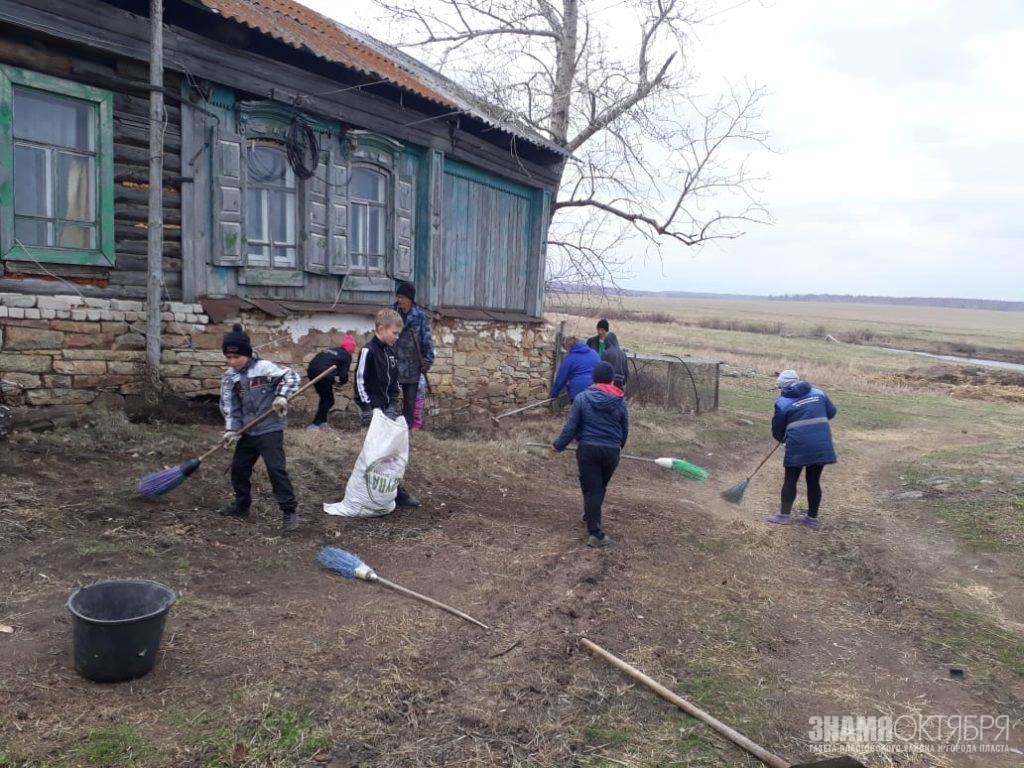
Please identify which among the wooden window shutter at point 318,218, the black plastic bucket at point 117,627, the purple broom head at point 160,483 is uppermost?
the wooden window shutter at point 318,218

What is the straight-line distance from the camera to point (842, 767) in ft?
9.85

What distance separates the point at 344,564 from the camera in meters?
4.98

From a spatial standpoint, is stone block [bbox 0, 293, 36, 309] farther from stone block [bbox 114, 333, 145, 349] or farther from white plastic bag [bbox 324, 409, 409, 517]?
white plastic bag [bbox 324, 409, 409, 517]

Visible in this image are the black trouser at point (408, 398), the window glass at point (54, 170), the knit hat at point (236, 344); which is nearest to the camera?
the knit hat at point (236, 344)

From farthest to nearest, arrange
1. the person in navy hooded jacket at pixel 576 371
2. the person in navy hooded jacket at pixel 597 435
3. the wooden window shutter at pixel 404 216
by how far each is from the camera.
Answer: the wooden window shutter at pixel 404 216, the person in navy hooded jacket at pixel 576 371, the person in navy hooded jacket at pixel 597 435

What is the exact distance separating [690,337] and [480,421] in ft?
107

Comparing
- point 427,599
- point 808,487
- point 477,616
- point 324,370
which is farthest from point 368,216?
point 477,616

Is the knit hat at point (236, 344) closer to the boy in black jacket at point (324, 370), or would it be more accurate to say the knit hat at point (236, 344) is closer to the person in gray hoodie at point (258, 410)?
the person in gray hoodie at point (258, 410)

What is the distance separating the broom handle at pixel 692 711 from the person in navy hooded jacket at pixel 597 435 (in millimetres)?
1954

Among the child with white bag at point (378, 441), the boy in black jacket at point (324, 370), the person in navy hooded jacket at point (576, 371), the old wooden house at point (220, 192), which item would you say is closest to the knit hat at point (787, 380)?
the person in navy hooded jacket at point (576, 371)

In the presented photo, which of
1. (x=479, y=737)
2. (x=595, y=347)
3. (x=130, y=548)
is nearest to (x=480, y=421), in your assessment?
(x=595, y=347)

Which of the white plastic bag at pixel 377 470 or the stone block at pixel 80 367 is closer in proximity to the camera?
the white plastic bag at pixel 377 470

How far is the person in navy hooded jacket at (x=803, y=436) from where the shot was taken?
7.39 metres

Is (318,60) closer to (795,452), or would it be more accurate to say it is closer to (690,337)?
(795,452)
